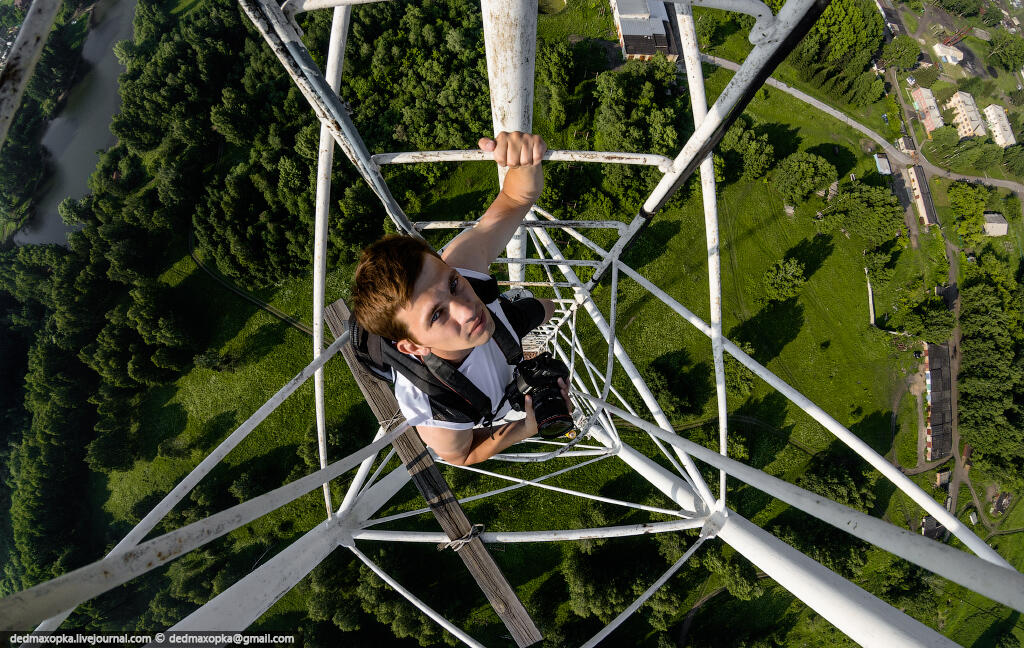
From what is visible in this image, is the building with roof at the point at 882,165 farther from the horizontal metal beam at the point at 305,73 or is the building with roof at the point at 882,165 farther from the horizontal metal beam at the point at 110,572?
the horizontal metal beam at the point at 110,572

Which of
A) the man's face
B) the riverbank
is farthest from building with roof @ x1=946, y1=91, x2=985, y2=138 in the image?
the riverbank

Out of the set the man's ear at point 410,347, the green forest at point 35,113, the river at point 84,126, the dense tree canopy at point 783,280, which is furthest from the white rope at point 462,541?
the green forest at point 35,113

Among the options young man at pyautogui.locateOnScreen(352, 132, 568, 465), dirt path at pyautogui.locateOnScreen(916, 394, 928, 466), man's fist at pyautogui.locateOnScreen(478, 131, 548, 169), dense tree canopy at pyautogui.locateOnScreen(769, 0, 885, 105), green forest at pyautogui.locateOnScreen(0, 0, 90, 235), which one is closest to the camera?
young man at pyautogui.locateOnScreen(352, 132, 568, 465)

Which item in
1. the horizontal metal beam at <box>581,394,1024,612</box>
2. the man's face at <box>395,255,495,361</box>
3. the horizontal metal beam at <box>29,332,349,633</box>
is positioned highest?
the man's face at <box>395,255,495,361</box>

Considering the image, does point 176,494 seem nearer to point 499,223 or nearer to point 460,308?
point 460,308

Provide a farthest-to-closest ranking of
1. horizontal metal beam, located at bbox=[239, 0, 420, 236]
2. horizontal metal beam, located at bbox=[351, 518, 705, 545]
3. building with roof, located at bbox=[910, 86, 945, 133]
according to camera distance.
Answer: building with roof, located at bbox=[910, 86, 945, 133] → horizontal metal beam, located at bbox=[351, 518, 705, 545] → horizontal metal beam, located at bbox=[239, 0, 420, 236]

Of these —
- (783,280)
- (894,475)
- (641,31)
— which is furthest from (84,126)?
(783,280)

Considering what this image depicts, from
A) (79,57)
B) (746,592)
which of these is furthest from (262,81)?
(746,592)

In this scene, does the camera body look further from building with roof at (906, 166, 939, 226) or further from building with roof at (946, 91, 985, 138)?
building with roof at (946, 91, 985, 138)
